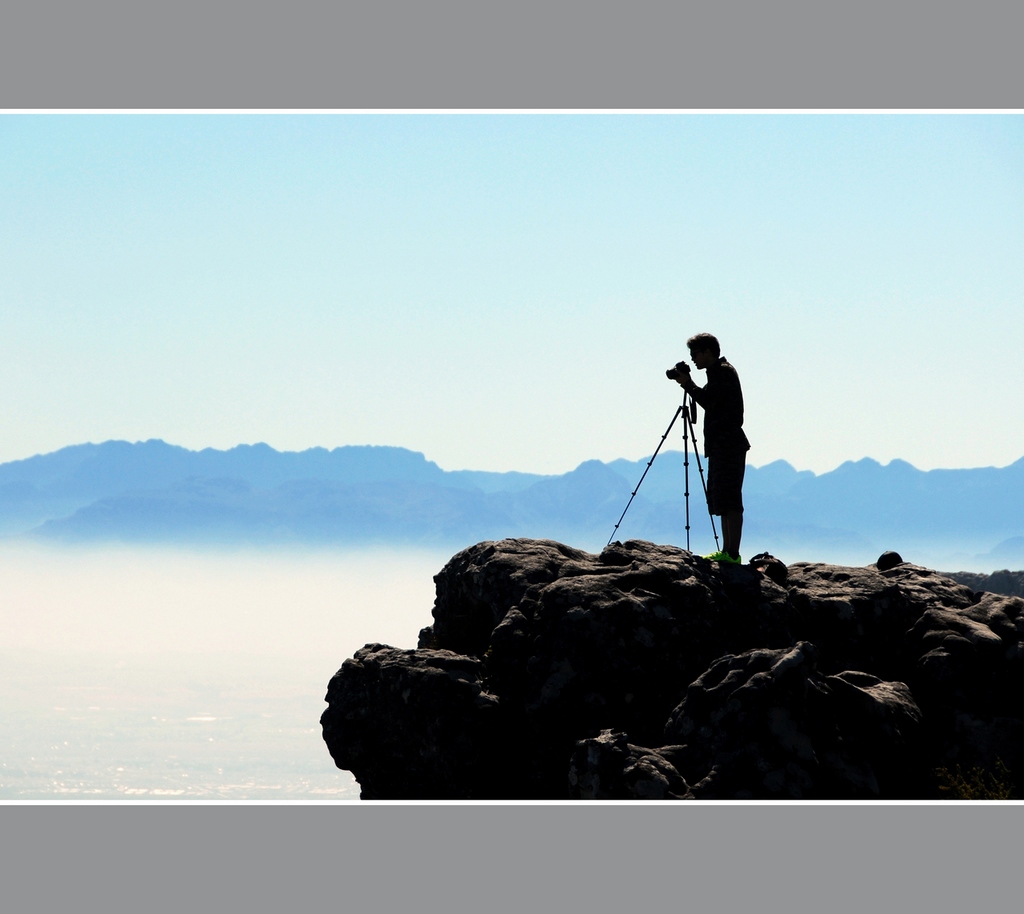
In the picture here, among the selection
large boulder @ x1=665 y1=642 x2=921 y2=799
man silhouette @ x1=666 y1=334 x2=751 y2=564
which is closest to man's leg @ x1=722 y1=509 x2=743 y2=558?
→ man silhouette @ x1=666 y1=334 x2=751 y2=564

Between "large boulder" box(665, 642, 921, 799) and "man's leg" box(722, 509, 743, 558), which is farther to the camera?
"man's leg" box(722, 509, 743, 558)

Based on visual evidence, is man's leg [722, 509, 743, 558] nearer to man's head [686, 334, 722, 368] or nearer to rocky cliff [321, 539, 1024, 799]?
rocky cliff [321, 539, 1024, 799]

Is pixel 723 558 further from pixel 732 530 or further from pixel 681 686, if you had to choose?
pixel 681 686

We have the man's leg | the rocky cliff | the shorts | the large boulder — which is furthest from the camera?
the man's leg

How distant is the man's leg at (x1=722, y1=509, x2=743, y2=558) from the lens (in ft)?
60.5

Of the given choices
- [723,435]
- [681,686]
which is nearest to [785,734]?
[681,686]

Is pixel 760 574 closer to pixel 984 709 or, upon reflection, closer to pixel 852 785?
pixel 984 709

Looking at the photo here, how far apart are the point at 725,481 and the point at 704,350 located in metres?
2.52

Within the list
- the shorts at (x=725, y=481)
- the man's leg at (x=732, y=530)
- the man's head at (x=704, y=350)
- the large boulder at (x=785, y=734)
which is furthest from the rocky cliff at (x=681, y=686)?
the man's head at (x=704, y=350)

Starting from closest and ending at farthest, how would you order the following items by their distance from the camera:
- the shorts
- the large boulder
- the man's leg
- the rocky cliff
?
the large boulder → the rocky cliff → the shorts → the man's leg

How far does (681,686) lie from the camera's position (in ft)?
52.3

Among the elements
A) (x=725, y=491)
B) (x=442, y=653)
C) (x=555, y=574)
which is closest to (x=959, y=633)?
(x=725, y=491)

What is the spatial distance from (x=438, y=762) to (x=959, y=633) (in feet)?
29.6
